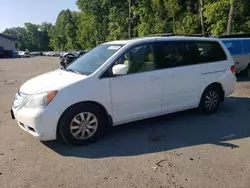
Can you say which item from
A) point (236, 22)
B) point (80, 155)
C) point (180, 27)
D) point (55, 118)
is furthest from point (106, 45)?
point (180, 27)

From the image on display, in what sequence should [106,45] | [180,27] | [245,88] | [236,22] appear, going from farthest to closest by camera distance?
[180,27] → [236,22] → [245,88] → [106,45]

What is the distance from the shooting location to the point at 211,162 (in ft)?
12.7

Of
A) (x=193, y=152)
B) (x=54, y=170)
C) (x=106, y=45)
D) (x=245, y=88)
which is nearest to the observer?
(x=54, y=170)

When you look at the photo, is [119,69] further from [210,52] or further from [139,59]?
[210,52]

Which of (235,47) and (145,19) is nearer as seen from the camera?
(235,47)

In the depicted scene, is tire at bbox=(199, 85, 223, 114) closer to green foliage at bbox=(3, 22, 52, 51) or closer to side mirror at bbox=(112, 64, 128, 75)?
side mirror at bbox=(112, 64, 128, 75)

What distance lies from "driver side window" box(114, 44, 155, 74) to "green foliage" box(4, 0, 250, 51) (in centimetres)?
1749

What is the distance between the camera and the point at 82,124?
4531 millimetres

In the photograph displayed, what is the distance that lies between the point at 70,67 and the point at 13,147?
5.96 feet

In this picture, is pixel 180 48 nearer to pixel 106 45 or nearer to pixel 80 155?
pixel 106 45

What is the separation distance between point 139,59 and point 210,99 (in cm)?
208

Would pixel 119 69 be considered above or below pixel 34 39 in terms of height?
below

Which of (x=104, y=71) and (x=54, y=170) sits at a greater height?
(x=104, y=71)

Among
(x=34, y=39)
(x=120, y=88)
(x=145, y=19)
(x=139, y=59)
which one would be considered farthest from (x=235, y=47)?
(x=34, y=39)
